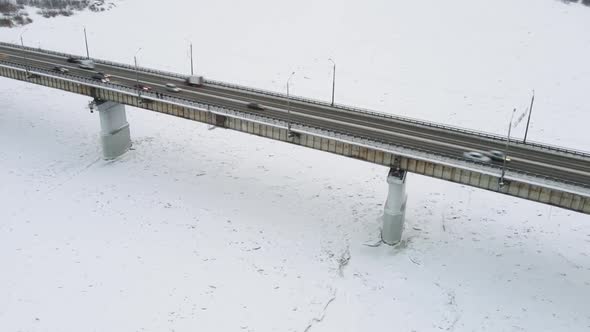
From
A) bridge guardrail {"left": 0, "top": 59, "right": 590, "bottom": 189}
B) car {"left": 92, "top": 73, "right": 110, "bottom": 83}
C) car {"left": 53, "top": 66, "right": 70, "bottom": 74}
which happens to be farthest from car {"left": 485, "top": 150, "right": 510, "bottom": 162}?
car {"left": 53, "top": 66, "right": 70, "bottom": 74}

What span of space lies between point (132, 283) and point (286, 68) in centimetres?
6204

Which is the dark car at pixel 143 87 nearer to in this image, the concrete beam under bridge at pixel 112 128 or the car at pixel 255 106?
the concrete beam under bridge at pixel 112 128

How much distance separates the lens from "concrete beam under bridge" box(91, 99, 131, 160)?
56125 mm

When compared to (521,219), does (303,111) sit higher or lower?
higher

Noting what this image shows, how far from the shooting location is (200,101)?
49.6 m

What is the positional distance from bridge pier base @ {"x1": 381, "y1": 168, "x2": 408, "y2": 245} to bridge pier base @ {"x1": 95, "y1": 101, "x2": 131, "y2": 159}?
32889 millimetres

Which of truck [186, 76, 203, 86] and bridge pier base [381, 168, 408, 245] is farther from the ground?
truck [186, 76, 203, 86]

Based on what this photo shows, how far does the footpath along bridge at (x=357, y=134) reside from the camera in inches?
1435

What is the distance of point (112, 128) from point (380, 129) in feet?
103

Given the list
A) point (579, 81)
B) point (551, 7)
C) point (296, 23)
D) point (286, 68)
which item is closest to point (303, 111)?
point (286, 68)

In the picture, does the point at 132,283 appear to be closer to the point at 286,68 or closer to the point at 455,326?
the point at 455,326

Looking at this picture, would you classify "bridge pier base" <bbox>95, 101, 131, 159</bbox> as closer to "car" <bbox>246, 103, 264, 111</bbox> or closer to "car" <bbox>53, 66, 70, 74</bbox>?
"car" <bbox>53, 66, 70, 74</bbox>

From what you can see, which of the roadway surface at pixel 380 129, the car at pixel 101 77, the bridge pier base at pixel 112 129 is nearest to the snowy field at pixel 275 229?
the bridge pier base at pixel 112 129

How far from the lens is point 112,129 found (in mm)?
57281
